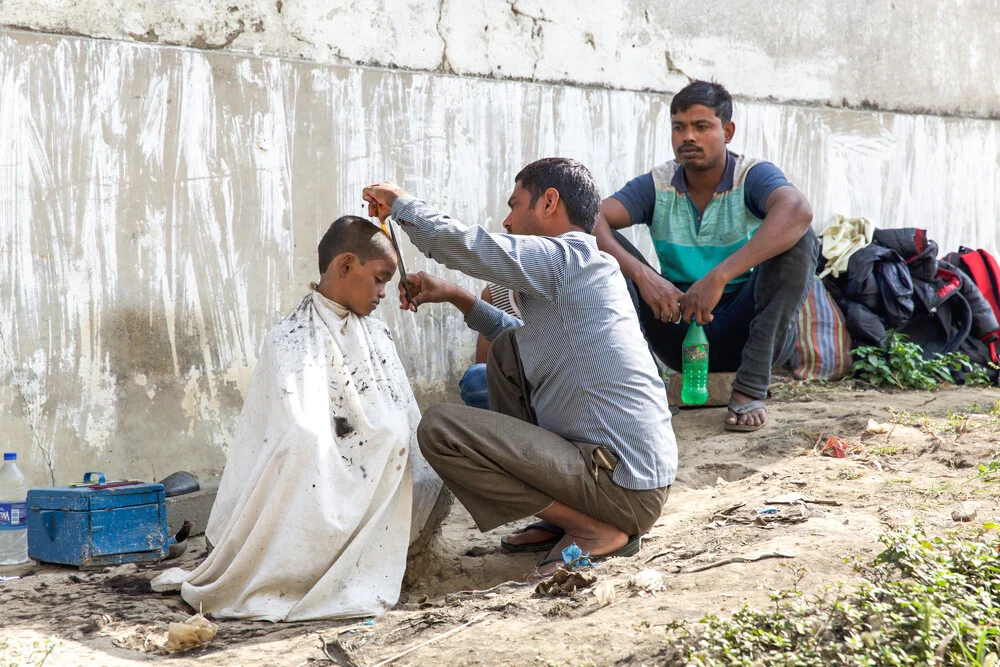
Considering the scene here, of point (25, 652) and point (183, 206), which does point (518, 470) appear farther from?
point (183, 206)

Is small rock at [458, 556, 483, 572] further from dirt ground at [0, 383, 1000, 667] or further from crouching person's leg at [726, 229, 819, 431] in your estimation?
crouching person's leg at [726, 229, 819, 431]

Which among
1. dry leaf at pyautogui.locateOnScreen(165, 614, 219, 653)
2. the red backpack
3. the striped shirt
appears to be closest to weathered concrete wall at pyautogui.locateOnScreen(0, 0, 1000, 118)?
the red backpack

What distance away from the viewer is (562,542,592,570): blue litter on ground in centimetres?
309

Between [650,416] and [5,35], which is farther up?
[5,35]

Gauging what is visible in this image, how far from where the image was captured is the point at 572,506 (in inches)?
128

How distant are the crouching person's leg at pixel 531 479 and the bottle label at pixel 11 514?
1.74 metres

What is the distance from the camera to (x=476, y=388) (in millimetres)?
4426

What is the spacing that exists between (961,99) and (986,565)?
541 centimetres

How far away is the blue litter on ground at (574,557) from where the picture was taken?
309 centimetres

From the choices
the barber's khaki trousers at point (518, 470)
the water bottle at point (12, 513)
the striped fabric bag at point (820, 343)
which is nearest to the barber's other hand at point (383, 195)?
the barber's khaki trousers at point (518, 470)

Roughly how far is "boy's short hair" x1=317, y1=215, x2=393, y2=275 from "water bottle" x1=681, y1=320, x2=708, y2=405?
5.32ft

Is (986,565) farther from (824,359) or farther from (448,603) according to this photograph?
(824,359)

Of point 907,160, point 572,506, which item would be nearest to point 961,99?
point 907,160

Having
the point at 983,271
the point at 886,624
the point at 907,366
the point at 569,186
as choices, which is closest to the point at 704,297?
the point at 569,186
